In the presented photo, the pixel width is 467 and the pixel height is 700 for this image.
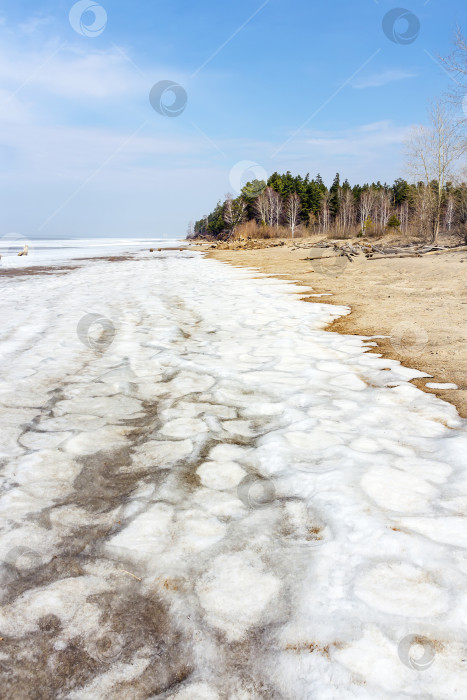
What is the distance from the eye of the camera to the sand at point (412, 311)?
3.88 meters

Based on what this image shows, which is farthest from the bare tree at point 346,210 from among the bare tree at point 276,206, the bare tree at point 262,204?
the bare tree at point 262,204

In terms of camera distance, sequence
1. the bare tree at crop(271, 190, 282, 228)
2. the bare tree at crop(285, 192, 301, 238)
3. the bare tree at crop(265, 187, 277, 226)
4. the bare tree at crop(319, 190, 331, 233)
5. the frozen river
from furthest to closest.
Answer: the bare tree at crop(319, 190, 331, 233) < the bare tree at crop(271, 190, 282, 228) < the bare tree at crop(265, 187, 277, 226) < the bare tree at crop(285, 192, 301, 238) < the frozen river

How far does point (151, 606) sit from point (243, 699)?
43 centimetres

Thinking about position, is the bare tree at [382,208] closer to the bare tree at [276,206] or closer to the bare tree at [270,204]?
the bare tree at [276,206]

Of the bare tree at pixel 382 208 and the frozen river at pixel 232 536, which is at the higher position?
the bare tree at pixel 382 208

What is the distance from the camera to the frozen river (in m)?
1.21

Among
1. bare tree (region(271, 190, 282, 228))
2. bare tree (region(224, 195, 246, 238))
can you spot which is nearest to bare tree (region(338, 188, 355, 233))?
bare tree (region(271, 190, 282, 228))

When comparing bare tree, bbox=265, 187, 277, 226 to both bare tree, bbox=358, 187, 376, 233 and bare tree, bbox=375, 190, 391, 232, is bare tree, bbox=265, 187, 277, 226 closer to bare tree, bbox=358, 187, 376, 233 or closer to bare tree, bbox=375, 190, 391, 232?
bare tree, bbox=358, 187, 376, 233

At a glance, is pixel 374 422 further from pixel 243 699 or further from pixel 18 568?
pixel 18 568

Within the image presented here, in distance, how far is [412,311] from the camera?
622cm

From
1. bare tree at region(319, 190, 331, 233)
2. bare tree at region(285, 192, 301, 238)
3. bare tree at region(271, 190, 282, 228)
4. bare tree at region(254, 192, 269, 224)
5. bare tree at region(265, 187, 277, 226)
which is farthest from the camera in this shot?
bare tree at region(319, 190, 331, 233)

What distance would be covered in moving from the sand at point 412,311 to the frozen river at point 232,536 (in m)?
0.47

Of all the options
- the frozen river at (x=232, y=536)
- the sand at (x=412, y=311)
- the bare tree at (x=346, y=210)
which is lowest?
the frozen river at (x=232, y=536)

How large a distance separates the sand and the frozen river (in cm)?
47
